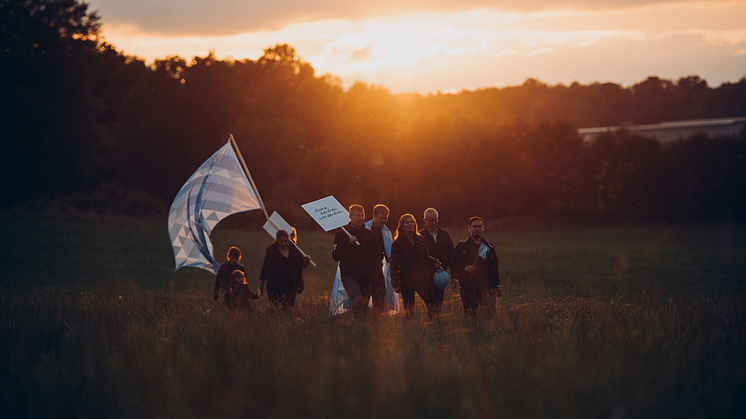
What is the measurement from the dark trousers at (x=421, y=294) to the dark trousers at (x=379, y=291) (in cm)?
37

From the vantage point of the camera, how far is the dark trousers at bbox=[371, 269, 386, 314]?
9.05 meters

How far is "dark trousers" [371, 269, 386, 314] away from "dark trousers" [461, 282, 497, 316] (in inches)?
50.2

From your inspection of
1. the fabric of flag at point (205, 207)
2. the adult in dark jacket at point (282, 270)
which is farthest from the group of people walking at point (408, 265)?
the fabric of flag at point (205, 207)

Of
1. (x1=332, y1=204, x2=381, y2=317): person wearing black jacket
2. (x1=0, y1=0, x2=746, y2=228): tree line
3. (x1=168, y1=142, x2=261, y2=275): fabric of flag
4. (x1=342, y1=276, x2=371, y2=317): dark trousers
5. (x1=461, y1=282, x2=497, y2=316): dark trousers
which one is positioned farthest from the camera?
(x1=0, y1=0, x2=746, y2=228): tree line

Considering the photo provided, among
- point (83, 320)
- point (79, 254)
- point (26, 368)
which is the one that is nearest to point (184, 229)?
point (83, 320)

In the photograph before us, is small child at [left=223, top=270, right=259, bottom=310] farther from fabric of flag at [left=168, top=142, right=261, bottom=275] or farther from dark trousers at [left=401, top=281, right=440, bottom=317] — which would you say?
dark trousers at [left=401, top=281, right=440, bottom=317]

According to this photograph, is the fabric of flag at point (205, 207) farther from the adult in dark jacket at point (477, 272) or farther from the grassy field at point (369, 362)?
the adult in dark jacket at point (477, 272)

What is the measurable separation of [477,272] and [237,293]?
12.4 feet

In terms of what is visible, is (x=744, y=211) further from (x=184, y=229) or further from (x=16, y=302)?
(x=16, y=302)

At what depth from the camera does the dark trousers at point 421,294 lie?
888 centimetres

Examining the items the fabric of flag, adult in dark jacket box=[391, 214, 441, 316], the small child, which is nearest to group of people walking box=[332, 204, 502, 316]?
adult in dark jacket box=[391, 214, 441, 316]

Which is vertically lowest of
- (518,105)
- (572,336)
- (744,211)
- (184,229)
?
(744,211)

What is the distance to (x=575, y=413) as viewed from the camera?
14.8ft

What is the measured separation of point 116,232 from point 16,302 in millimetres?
21669
